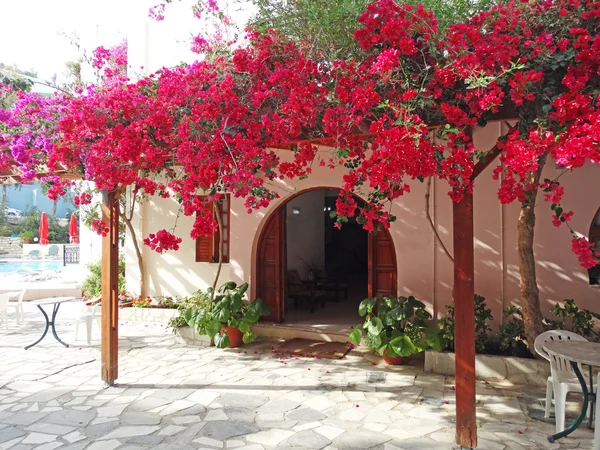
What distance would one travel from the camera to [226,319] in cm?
737

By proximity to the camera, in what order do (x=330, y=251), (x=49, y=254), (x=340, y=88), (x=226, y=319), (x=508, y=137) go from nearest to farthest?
1. (x=508, y=137)
2. (x=340, y=88)
3. (x=226, y=319)
4. (x=330, y=251)
5. (x=49, y=254)

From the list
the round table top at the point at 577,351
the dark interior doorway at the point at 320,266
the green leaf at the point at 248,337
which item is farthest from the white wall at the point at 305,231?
the round table top at the point at 577,351

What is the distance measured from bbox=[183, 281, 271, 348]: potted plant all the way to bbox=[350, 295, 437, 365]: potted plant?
65.2 inches

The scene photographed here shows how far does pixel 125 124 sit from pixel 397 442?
4084 millimetres

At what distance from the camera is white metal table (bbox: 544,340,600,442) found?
4.06m

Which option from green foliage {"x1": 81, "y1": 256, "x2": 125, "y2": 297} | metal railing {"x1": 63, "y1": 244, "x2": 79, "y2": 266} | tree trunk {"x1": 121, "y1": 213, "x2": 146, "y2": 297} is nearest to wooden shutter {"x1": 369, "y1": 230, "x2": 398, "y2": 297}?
tree trunk {"x1": 121, "y1": 213, "x2": 146, "y2": 297}

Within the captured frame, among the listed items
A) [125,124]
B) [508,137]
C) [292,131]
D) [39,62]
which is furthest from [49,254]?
→ [508,137]

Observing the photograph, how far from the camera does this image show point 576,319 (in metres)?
5.95

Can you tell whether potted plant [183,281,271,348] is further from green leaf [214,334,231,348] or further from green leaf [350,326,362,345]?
green leaf [350,326,362,345]

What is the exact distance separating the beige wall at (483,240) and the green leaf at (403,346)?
1.00 m

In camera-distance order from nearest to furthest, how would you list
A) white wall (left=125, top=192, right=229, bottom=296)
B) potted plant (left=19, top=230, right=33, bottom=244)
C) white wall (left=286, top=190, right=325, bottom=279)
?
white wall (left=125, top=192, right=229, bottom=296), white wall (left=286, top=190, right=325, bottom=279), potted plant (left=19, top=230, right=33, bottom=244)

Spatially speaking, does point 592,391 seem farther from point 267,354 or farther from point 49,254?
point 49,254

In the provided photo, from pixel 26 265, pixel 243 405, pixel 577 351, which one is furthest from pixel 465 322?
pixel 26 265

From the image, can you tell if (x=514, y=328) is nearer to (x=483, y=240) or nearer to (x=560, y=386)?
(x=483, y=240)
